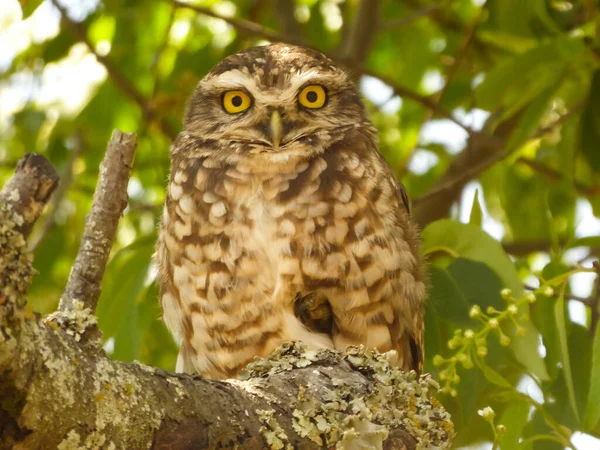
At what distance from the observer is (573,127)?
3217 millimetres

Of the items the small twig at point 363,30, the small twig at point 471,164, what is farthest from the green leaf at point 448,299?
the small twig at point 363,30

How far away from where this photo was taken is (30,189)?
1236mm

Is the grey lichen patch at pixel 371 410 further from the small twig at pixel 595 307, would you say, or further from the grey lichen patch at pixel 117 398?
the small twig at pixel 595 307

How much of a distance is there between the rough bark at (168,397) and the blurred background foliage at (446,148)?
0.98 ft

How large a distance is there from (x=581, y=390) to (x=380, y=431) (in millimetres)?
862

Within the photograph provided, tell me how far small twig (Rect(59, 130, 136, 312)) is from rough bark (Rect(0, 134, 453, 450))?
0.02 m

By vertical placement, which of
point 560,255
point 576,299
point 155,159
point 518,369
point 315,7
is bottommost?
point 518,369

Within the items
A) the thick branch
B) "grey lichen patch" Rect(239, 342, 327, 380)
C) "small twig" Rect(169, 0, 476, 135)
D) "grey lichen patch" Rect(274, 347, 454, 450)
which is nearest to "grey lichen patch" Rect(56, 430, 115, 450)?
the thick branch

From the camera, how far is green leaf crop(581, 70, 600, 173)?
124 inches

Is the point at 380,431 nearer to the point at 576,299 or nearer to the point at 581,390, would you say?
the point at 581,390

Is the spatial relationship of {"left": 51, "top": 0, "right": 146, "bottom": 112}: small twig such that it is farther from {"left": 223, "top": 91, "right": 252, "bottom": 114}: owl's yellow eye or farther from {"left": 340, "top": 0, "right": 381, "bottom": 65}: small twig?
{"left": 340, "top": 0, "right": 381, "bottom": 65}: small twig

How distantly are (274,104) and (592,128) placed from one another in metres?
1.18

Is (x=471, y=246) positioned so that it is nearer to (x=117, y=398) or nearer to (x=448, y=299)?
(x=448, y=299)

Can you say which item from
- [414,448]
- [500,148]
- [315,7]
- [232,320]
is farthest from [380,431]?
[315,7]
